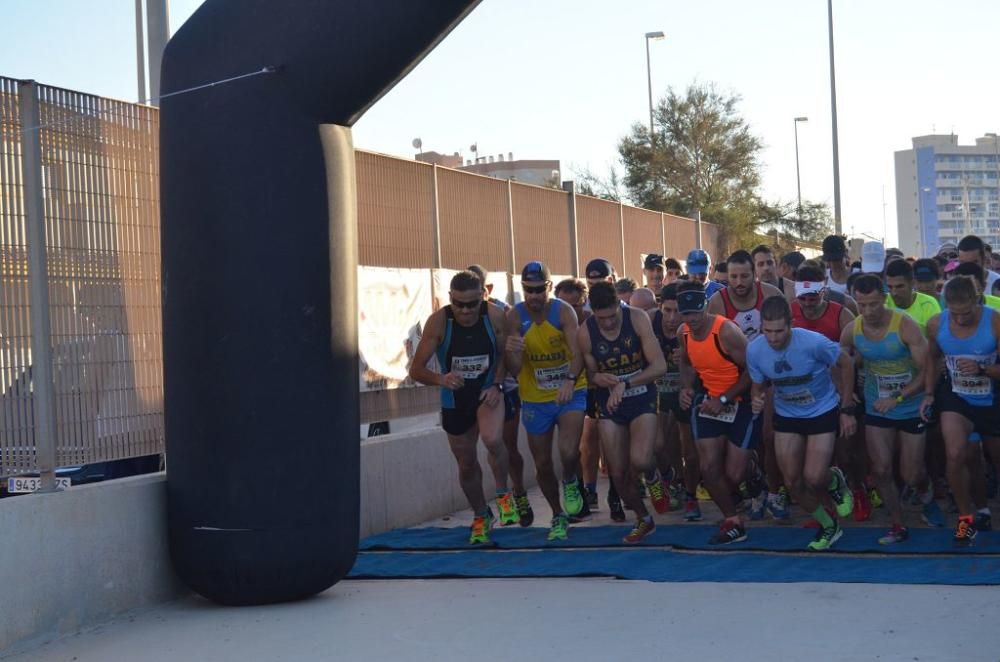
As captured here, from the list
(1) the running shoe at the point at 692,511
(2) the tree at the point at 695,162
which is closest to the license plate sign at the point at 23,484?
(1) the running shoe at the point at 692,511


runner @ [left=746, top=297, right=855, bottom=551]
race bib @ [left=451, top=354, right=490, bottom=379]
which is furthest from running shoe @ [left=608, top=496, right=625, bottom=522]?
runner @ [left=746, top=297, right=855, bottom=551]

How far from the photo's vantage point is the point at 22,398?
740 centimetres

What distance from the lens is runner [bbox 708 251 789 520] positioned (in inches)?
403

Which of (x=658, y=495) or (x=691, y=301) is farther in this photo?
(x=658, y=495)

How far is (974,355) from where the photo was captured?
8.83 m

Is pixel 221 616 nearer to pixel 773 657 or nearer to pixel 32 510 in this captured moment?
pixel 32 510

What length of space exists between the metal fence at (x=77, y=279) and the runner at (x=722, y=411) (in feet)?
12.3

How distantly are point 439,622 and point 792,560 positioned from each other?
2581mm

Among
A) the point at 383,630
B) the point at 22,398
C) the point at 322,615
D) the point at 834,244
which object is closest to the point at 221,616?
the point at 322,615

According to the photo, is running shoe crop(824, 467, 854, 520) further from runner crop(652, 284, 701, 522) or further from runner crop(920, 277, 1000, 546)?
runner crop(652, 284, 701, 522)

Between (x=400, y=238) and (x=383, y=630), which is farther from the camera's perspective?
(x=400, y=238)

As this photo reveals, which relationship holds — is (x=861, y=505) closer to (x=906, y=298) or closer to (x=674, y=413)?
(x=906, y=298)

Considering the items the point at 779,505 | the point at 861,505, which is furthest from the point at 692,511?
the point at 861,505

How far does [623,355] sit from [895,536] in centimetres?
227
